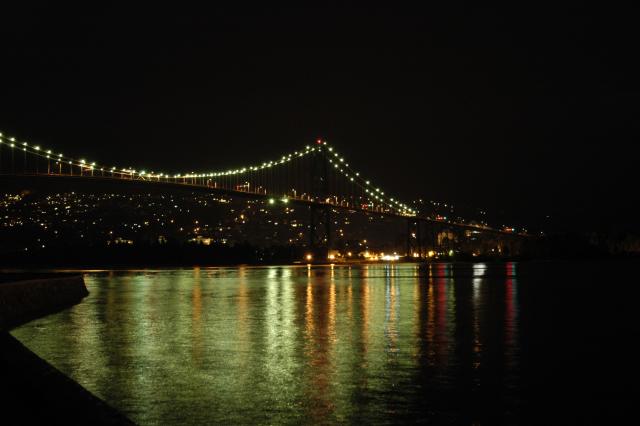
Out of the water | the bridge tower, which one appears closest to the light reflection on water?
the water

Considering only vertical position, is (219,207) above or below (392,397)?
above

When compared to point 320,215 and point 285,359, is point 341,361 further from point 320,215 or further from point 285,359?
point 320,215

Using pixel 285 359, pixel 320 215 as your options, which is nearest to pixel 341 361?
pixel 285 359

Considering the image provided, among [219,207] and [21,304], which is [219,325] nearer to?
[21,304]

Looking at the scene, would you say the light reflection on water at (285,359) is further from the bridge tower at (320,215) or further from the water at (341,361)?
the bridge tower at (320,215)

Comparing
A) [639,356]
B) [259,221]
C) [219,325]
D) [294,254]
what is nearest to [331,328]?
[219,325]
